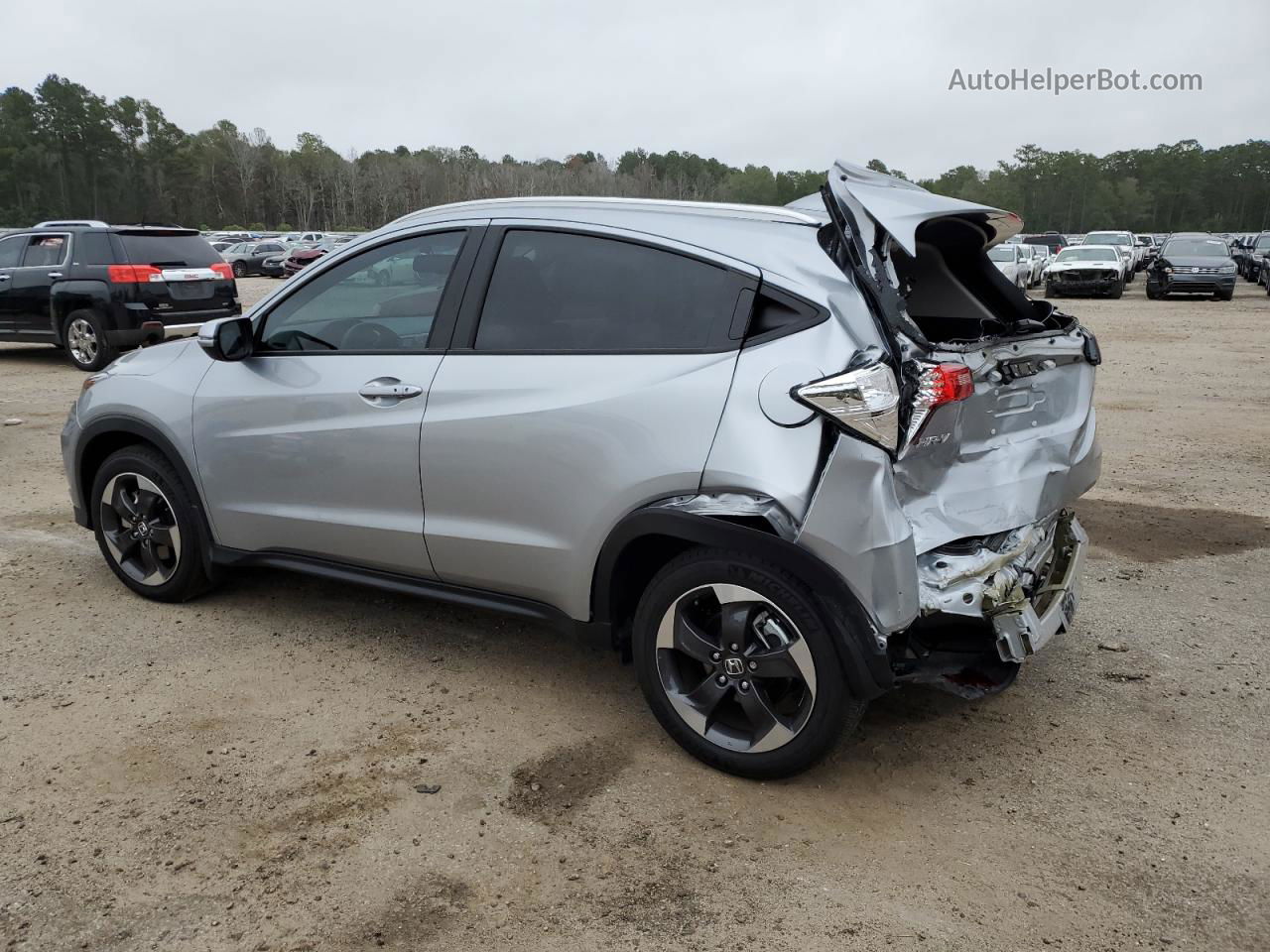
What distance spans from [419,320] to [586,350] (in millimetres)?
792

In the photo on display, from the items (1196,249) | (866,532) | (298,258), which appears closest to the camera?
(866,532)

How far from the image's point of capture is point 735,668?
3033 mm

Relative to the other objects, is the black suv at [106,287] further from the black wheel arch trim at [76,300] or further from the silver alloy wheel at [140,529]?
the silver alloy wheel at [140,529]

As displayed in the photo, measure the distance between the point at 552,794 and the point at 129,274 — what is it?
11164 millimetres

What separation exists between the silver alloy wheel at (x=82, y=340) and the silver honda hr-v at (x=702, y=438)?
945 centimetres

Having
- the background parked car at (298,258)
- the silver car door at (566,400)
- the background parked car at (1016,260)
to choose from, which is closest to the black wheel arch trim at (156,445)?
the silver car door at (566,400)

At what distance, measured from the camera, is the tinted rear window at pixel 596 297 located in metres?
3.11

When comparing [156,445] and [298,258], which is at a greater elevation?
[298,258]

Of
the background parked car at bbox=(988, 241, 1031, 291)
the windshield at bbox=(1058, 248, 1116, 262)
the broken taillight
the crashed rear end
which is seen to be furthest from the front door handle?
the windshield at bbox=(1058, 248, 1116, 262)

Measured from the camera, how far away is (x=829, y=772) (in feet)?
10.5

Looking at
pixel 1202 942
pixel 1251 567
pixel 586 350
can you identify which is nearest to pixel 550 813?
pixel 586 350

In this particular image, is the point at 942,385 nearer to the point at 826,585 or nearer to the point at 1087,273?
the point at 826,585

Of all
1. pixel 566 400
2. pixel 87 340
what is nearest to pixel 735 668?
pixel 566 400

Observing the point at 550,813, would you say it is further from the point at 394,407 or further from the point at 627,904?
the point at 394,407
